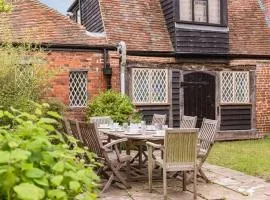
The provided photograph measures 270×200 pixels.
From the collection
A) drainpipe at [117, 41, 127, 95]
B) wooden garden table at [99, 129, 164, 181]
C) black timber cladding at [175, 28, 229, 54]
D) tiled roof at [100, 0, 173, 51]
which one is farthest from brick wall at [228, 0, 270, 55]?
wooden garden table at [99, 129, 164, 181]

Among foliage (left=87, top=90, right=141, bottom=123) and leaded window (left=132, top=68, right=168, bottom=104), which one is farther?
leaded window (left=132, top=68, right=168, bottom=104)

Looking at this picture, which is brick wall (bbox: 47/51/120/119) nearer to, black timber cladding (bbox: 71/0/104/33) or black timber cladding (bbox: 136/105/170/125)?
black timber cladding (bbox: 136/105/170/125)

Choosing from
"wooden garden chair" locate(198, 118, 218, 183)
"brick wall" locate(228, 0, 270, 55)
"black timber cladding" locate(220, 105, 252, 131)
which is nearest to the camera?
"wooden garden chair" locate(198, 118, 218, 183)

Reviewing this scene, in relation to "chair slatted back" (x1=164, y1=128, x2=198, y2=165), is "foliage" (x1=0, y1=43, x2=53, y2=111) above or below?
above

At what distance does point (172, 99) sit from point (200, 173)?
22.1 ft

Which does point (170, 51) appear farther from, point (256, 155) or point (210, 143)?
point (210, 143)

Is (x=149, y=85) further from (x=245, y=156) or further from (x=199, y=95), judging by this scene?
(x=245, y=156)

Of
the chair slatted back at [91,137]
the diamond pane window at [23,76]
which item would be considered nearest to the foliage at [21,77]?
the diamond pane window at [23,76]

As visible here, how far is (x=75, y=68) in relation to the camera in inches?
492

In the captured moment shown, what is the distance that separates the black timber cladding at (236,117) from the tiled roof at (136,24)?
2.93 metres

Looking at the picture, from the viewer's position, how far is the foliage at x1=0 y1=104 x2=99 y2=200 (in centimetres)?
189

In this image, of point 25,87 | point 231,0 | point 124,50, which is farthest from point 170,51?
point 25,87

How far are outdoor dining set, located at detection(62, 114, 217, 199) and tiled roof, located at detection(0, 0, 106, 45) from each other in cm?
454

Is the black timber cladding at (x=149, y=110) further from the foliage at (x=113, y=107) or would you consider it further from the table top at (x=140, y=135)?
the table top at (x=140, y=135)
